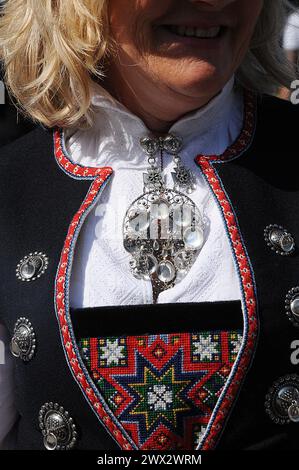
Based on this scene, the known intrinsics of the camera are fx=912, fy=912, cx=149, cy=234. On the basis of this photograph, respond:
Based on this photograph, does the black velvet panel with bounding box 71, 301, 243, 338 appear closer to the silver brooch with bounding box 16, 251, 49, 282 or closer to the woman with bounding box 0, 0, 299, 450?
the woman with bounding box 0, 0, 299, 450

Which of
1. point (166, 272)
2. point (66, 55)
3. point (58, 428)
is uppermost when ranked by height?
point (66, 55)

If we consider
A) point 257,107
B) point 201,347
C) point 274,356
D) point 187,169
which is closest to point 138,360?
point 201,347

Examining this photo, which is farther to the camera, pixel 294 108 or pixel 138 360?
pixel 294 108

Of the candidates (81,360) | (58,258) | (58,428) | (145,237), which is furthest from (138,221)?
(58,428)

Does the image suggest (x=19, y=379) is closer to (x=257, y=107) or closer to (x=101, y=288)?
(x=101, y=288)

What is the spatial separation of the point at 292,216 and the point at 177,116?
0.92 feet

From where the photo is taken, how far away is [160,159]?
5.52ft

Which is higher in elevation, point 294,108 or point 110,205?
point 294,108

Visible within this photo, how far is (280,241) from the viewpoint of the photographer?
1.60 metres

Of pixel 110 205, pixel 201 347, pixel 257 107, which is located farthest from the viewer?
pixel 257 107

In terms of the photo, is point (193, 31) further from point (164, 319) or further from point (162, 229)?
point (164, 319)

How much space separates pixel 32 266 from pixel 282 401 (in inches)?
19.5

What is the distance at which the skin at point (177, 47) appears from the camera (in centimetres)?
154

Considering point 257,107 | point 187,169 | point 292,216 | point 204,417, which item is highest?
point 257,107
